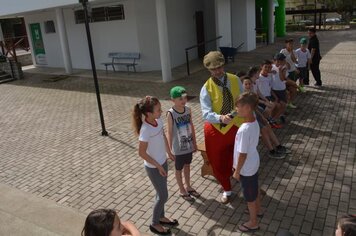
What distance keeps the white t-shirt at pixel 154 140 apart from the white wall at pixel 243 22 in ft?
51.4

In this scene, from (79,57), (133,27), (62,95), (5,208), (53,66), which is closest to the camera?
(5,208)

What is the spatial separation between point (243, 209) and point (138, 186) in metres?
1.75

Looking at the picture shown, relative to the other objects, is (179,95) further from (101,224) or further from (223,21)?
(223,21)

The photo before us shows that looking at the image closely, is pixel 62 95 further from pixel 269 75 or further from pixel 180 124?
pixel 180 124

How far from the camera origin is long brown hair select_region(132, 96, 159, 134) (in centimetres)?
391

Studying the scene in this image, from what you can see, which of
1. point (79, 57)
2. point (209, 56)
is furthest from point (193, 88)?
point (79, 57)

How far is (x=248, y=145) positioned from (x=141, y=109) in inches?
48.5

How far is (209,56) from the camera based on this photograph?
14.4 ft

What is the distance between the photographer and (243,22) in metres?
18.5

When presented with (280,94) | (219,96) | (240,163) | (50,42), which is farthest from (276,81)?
(50,42)

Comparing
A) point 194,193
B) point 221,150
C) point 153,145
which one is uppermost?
point 153,145

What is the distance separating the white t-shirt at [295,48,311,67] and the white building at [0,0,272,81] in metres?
4.88

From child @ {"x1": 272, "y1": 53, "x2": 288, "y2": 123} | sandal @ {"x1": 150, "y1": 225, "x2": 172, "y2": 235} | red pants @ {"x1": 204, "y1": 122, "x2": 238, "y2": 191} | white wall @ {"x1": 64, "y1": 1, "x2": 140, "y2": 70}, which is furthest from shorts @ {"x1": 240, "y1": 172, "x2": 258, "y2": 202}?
white wall @ {"x1": 64, "y1": 1, "x2": 140, "y2": 70}

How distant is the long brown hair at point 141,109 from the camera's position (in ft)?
12.8
